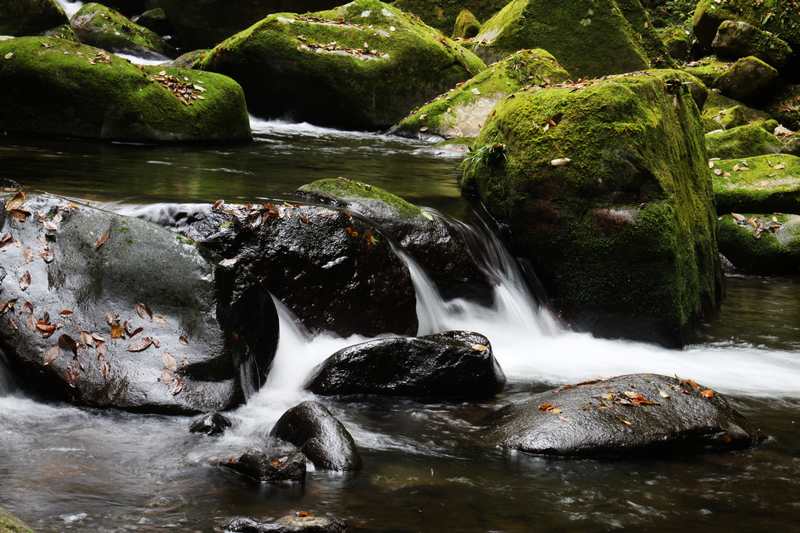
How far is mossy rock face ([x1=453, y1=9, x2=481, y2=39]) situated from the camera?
2236cm

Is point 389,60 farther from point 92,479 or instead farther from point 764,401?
point 92,479

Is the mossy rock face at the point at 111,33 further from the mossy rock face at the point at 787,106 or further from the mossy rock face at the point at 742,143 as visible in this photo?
the mossy rock face at the point at 787,106

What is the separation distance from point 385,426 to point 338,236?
1.91 m

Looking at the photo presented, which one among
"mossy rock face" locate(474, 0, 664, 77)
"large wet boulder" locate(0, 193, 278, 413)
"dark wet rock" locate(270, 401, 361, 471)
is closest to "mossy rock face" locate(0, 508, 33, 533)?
"dark wet rock" locate(270, 401, 361, 471)

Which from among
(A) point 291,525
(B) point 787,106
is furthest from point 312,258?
(B) point 787,106

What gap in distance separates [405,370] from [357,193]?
2.38 meters

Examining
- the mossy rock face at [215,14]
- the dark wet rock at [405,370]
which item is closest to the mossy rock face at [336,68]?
the mossy rock face at [215,14]

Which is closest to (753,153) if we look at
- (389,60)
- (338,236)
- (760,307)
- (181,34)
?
(760,307)

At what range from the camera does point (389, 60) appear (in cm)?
1616

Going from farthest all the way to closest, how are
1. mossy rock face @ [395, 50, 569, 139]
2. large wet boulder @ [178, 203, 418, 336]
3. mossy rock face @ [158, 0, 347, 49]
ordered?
mossy rock face @ [158, 0, 347, 49] < mossy rock face @ [395, 50, 569, 139] < large wet boulder @ [178, 203, 418, 336]

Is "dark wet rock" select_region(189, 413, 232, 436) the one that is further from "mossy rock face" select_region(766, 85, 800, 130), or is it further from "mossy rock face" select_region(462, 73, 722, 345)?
"mossy rock face" select_region(766, 85, 800, 130)

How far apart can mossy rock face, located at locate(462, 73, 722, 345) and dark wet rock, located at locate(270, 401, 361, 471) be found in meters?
3.71

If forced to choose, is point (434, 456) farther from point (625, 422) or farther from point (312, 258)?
point (312, 258)

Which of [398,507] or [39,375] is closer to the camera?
[398,507]
